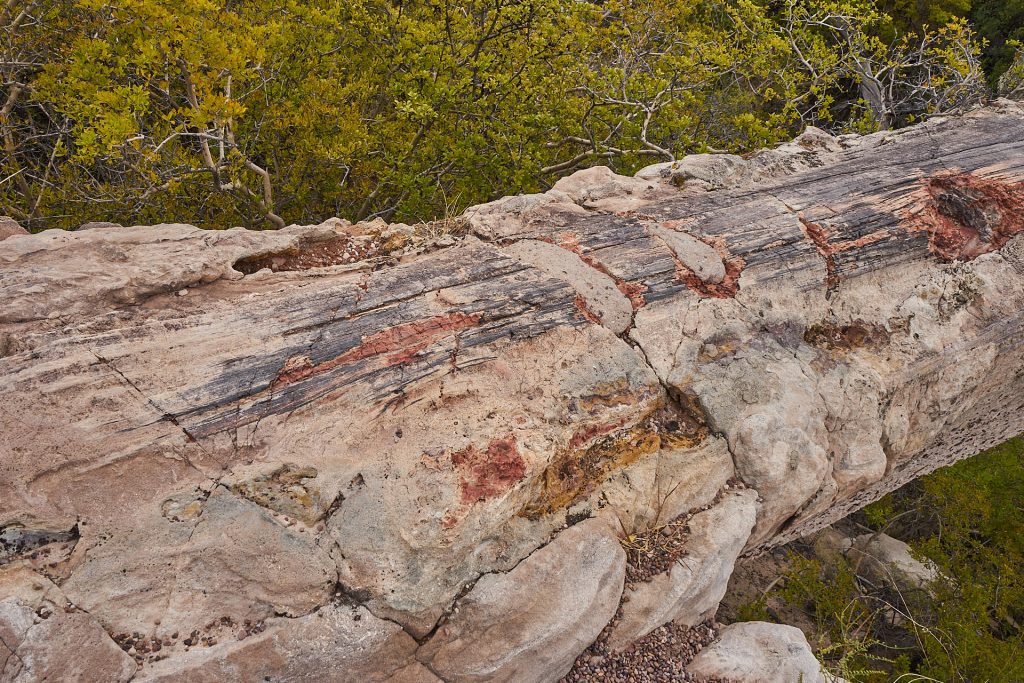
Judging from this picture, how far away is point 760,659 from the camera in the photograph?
4473 millimetres

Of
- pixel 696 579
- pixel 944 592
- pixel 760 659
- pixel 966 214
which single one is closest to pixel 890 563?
pixel 944 592

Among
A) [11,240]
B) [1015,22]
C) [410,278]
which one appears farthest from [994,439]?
[1015,22]

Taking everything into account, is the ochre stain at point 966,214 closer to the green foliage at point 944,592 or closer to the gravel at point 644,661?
the green foliage at point 944,592

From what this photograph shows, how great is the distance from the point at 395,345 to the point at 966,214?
5.25 meters

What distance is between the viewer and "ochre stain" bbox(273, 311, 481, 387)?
425 cm

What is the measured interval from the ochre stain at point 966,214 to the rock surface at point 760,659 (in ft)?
11.7

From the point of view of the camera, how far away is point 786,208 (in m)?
5.86

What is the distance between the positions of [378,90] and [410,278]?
17.0ft

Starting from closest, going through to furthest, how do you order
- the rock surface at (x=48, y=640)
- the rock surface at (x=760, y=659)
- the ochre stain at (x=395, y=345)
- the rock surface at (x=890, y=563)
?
the rock surface at (x=48, y=640)
the ochre stain at (x=395, y=345)
the rock surface at (x=760, y=659)
the rock surface at (x=890, y=563)

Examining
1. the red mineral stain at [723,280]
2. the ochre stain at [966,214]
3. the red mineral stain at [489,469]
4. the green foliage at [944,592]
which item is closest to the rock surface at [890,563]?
the green foliage at [944,592]

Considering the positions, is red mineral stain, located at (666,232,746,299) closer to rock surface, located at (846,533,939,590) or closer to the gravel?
the gravel

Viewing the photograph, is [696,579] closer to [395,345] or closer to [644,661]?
[644,661]

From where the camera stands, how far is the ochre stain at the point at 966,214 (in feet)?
19.5

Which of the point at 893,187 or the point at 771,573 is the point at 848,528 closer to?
the point at 771,573
